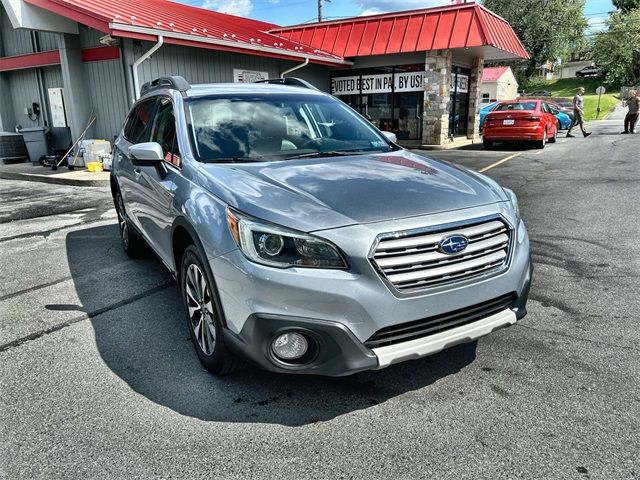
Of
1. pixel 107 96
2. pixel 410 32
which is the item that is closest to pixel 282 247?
pixel 107 96

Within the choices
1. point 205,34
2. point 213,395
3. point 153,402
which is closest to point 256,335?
point 213,395

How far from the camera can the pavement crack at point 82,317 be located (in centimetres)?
369

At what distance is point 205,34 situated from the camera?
1211 centimetres

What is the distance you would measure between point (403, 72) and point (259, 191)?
17.0 m

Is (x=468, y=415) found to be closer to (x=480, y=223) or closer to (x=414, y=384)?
(x=414, y=384)

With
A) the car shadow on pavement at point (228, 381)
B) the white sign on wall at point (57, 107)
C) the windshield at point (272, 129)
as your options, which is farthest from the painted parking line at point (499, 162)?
the white sign on wall at point (57, 107)

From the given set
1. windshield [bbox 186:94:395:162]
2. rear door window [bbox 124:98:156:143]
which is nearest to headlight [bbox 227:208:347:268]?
windshield [bbox 186:94:395:162]

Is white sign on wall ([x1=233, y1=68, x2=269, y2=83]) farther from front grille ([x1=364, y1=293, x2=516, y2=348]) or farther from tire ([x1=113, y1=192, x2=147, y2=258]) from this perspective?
front grille ([x1=364, y1=293, x2=516, y2=348])

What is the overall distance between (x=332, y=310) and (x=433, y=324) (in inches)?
22.1

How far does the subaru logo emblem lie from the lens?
2592 mm

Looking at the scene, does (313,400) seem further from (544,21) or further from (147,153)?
Result: (544,21)

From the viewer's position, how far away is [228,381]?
306 cm

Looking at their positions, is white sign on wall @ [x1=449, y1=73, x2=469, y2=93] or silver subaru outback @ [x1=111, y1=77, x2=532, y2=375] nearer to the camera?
silver subaru outback @ [x1=111, y1=77, x2=532, y2=375]

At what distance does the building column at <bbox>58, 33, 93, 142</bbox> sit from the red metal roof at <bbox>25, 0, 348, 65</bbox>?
1312 mm
